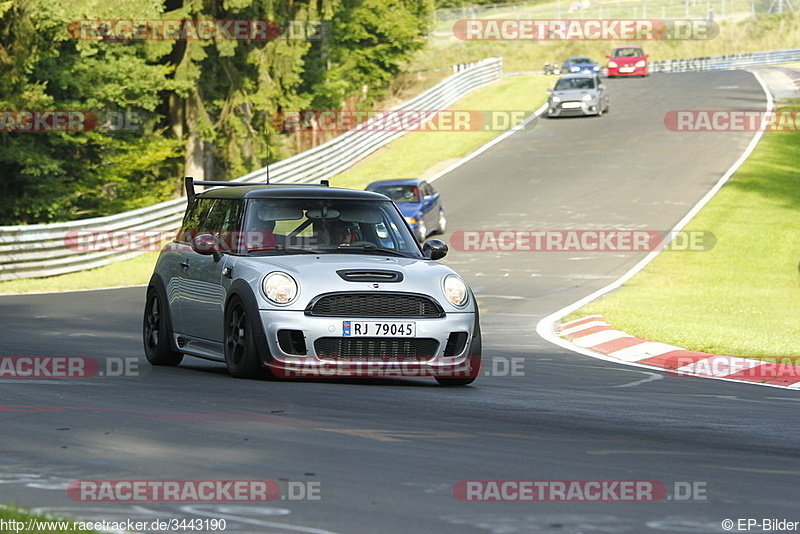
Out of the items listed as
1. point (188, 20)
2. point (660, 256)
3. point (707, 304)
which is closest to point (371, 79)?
point (188, 20)

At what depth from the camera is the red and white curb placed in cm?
1251

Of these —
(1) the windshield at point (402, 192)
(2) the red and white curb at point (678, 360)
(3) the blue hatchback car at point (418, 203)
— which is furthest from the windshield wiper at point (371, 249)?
(1) the windshield at point (402, 192)

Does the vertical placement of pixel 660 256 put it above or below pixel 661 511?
below

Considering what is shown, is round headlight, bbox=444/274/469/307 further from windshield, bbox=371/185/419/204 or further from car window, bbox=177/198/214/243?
windshield, bbox=371/185/419/204

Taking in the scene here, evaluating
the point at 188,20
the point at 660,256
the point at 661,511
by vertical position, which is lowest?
the point at 660,256

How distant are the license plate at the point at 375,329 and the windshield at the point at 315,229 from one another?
1039mm

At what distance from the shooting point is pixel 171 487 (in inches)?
237

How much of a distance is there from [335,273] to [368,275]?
0.26 metres

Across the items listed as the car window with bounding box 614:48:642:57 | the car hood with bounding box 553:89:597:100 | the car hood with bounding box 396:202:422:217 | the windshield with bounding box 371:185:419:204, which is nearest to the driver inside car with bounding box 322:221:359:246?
the car hood with bounding box 396:202:422:217

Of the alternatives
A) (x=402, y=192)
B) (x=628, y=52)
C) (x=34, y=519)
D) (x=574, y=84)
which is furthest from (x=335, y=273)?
(x=628, y=52)

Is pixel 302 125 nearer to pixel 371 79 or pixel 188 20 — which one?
pixel 371 79

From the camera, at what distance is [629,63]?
202ft

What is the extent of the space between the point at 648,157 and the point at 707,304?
1989 centimetres

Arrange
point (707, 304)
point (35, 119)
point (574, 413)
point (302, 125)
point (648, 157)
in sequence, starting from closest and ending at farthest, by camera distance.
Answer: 1. point (574, 413)
2. point (707, 304)
3. point (35, 119)
4. point (648, 157)
5. point (302, 125)
